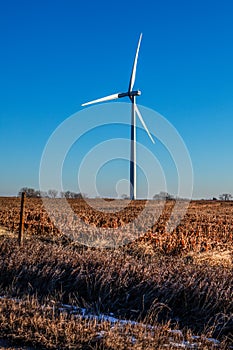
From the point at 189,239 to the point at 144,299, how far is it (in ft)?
27.4

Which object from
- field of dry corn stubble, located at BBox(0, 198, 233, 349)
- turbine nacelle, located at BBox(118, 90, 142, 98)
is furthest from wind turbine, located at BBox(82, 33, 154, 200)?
field of dry corn stubble, located at BBox(0, 198, 233, 349)

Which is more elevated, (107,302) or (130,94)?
(130,94)

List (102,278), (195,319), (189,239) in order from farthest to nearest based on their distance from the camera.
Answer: (189,239), (102,278), (195,319)

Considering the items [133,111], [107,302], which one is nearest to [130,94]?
[133,111]

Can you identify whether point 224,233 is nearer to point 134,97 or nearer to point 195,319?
point 195,319

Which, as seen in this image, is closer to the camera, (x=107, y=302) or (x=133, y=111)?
(x=107, y=302)

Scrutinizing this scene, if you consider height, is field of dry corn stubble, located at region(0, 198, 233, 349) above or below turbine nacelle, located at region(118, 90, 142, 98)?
below

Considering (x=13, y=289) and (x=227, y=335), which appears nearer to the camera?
(x=227, y=335)

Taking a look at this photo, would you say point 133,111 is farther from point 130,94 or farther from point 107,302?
point 107,302

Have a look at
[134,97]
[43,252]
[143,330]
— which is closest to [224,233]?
[43,252]

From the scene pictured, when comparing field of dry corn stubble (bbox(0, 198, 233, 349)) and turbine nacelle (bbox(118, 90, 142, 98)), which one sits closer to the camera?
field of dry corn stubble (bbox(0, 198, 233, 349))

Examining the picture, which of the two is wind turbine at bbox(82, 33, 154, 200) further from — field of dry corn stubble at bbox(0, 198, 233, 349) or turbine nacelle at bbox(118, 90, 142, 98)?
field of dry corn stubble at bbox(0, 198, 233, 349)

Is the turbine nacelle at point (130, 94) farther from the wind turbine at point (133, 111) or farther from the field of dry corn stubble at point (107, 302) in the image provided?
the field of dry corn stubble at point (107, 302)

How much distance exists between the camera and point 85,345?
17.0 feet
